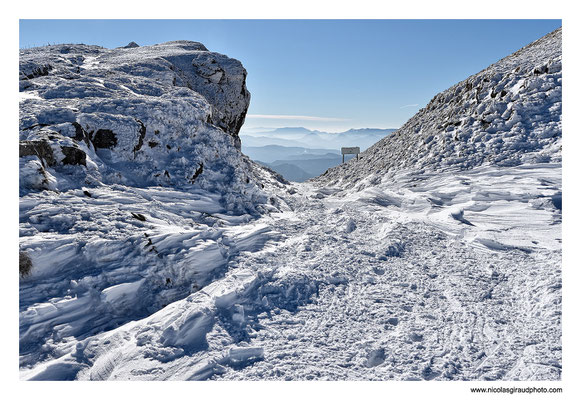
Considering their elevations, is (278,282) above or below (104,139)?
below

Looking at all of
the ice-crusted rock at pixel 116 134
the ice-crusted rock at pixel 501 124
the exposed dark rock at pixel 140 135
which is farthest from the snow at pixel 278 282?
the ice-crusted rock at pixel 501 124

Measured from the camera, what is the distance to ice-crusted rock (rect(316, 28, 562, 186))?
11422 millimetres

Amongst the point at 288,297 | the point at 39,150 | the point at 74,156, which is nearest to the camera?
the point at 288,297

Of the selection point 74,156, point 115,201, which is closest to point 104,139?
point 74,156

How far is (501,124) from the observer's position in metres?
12.8

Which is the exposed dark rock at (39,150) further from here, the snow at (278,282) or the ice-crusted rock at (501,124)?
the ice-crusted rock at (501,124)

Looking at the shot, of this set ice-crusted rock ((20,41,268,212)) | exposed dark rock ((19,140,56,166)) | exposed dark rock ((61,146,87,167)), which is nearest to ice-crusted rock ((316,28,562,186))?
ice-crusted rock ((20,41,268,212))

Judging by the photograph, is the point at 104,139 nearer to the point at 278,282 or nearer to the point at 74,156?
the point at 74,156

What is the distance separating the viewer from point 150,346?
436 centimetres

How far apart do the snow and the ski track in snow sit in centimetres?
3

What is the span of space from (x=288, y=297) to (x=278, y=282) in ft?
1.43

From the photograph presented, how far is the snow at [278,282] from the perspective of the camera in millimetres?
4211

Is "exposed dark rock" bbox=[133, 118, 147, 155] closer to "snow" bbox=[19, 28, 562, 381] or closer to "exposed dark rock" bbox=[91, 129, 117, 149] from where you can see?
"snow" bbox=[19, 28, 562, 381]

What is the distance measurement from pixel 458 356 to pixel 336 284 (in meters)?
2.47
